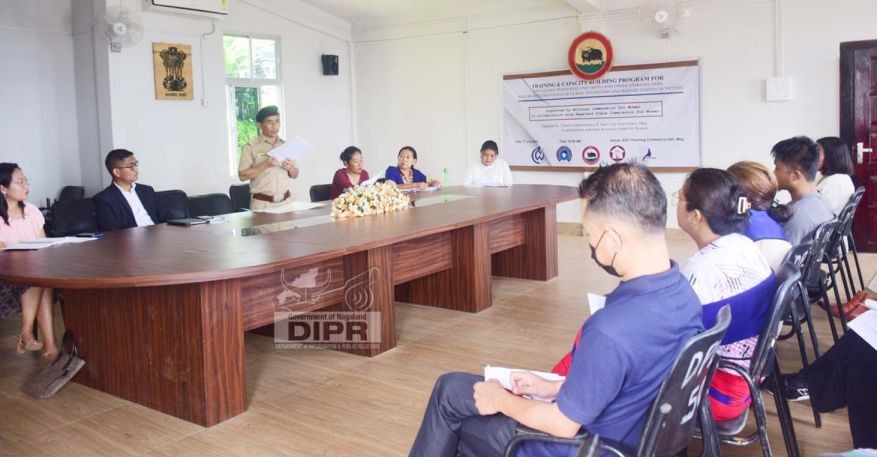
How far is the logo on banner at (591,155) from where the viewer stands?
7723 mm

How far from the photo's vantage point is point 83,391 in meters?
3.50

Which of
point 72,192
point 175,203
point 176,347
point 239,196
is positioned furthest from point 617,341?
point 72,192

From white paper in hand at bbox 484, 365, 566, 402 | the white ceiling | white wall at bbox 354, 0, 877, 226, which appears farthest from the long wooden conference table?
the white ceiling

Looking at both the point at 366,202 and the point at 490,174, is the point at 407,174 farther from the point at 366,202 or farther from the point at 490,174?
the point at 366,202

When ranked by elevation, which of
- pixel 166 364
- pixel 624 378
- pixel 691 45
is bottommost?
pixel 166 364

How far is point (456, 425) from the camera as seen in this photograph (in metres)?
1.89

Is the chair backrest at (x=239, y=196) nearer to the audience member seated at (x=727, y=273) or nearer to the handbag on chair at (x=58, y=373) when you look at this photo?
the handbag on chair at (x=58, y=373)

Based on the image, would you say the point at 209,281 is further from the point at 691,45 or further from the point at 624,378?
the point at 691,45

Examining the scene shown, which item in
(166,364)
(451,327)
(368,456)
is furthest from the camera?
(451,327)

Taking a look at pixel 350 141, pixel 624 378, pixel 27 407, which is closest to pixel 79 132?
pixel 350 141

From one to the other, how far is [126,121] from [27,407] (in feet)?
12.9

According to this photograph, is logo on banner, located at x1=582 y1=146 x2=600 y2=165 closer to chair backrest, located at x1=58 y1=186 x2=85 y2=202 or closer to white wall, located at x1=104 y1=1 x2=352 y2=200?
white wall, located at x1=104 y1=1 x2=352 y2=200

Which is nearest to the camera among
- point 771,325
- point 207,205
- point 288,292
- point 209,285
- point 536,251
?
point 771,325

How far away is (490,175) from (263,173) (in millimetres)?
2147
